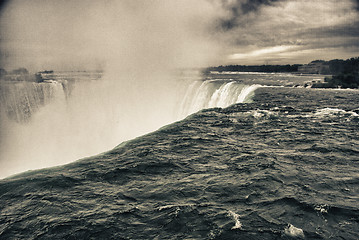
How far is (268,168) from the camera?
7.50 m

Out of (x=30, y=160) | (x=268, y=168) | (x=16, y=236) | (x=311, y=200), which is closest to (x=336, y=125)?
(x=268, y=168)

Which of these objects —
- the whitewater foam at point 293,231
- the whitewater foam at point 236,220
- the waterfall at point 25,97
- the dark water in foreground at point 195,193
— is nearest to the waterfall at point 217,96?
the dark water in foreground at point 195,193

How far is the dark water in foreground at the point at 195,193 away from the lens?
454 centimetres

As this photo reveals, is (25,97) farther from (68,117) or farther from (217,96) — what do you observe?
(217,96)

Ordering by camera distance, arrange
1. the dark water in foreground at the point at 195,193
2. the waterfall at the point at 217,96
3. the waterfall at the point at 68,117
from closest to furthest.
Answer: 1. the dark water in foreground at the point at 195,193
2. the waterfall at the point at 217,96
3. the waterfall at the point at 68,117

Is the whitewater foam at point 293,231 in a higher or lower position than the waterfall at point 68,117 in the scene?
higher

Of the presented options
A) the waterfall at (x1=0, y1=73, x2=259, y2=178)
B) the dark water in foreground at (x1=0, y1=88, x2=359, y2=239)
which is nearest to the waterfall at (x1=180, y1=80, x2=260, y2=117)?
the waterfall at (x1=0, y1=73, x2=259, y2=178)

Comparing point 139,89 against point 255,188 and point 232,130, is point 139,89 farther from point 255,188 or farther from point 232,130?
point 255,188

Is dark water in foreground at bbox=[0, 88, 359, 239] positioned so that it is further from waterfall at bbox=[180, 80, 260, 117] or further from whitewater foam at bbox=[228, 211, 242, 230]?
waterfall at bbox=[180, 80, 260, 117]

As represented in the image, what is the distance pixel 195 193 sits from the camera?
5922 millimetres

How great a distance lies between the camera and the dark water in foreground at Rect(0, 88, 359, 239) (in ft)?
14.9

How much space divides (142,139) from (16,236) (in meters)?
6.82

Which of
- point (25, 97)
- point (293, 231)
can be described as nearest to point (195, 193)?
point (293, 231)

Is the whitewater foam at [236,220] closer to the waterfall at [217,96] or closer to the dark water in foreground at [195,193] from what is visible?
the dark water in foreground at [195,193]
